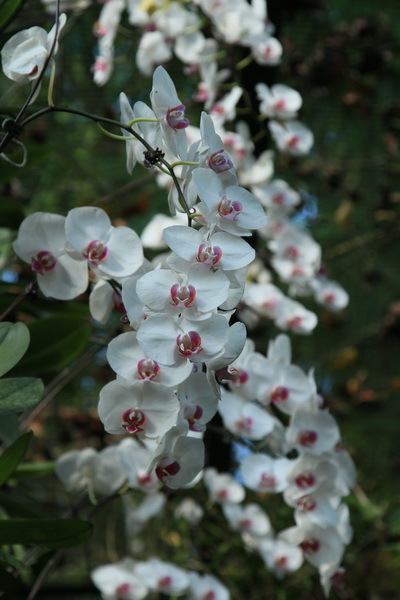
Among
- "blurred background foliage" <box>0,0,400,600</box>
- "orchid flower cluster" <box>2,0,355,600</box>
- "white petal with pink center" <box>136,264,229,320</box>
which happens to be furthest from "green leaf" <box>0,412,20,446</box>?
"blurred background foliage" <box>0,0,400,600</box>

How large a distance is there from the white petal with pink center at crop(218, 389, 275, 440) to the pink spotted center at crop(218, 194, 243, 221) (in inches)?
12.2

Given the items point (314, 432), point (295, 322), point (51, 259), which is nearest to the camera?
point (51, 259)

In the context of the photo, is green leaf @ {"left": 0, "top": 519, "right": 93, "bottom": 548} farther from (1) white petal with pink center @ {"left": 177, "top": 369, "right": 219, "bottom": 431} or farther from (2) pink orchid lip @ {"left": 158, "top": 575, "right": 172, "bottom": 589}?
(2) pink orchid lip @ {"left": 158, "top": 575, "right": 172, "bottom": 589}

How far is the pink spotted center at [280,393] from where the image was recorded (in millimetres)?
708

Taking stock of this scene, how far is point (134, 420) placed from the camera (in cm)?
48

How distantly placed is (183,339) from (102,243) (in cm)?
13

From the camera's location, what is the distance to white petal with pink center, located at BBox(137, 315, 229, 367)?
430 millimetres

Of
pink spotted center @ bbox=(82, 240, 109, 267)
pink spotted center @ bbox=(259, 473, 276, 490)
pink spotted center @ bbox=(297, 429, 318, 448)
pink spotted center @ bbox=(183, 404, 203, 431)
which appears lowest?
pink spotted center @ bbox=(259, 473, 276, 490)

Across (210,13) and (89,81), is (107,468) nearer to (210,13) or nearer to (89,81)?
(210,13)

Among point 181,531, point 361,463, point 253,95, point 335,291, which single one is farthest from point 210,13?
point 361,463

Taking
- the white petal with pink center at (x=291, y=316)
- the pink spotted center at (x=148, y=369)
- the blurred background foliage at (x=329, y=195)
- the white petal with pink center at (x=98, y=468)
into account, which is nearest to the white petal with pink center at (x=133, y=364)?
the pink spotted center at (x=148, y=369)

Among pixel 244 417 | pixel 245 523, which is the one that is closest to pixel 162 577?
pixel 245 523

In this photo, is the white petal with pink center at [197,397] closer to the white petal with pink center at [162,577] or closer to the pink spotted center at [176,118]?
the pink spotted center at [176,118]

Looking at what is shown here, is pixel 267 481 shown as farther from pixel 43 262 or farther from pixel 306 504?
pixel 43 262
